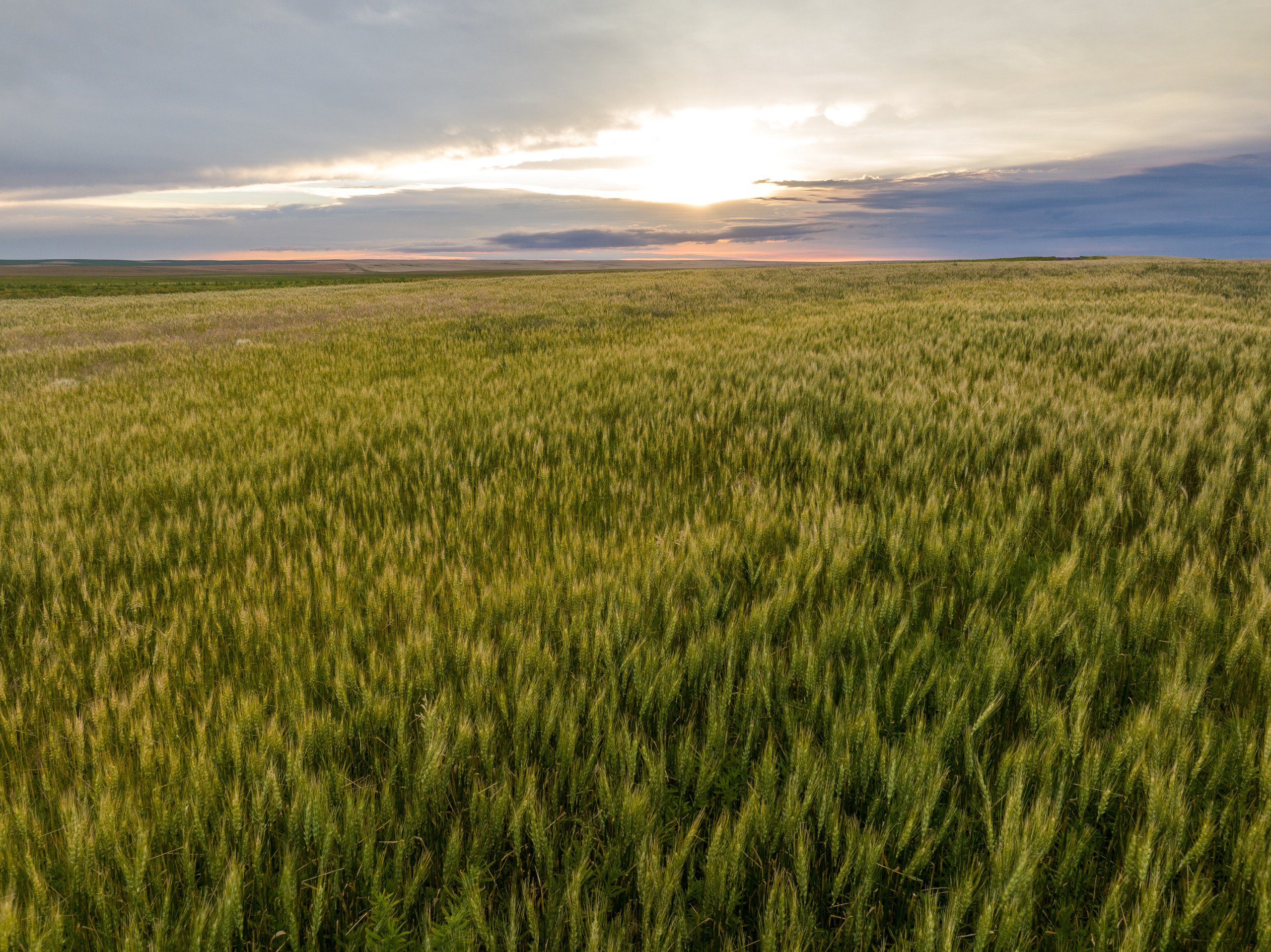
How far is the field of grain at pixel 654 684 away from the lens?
1.11 metres

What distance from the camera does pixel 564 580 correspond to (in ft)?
7.64

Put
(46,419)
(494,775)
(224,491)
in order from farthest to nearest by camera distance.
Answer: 1. (46,419)
2. (224,491)
3. (494,775)

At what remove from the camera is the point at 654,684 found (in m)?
1.63

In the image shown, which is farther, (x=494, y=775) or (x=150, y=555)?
(x=150, y=555)

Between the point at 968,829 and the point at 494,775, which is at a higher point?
the point at 494,775

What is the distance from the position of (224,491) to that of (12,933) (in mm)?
3018

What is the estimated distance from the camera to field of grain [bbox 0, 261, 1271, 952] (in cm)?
111

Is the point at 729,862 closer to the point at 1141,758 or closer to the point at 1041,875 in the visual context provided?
the point at 1041,875

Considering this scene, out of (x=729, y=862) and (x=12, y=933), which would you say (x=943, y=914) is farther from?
(x=12, y=933)

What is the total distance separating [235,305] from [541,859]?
24828 millimetres

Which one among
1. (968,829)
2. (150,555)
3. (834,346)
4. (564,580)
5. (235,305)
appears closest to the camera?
(968,829)

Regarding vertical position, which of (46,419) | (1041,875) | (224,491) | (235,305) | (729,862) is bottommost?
(1041,875)

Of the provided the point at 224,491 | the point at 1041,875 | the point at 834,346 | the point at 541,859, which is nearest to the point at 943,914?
the point at 1041,875

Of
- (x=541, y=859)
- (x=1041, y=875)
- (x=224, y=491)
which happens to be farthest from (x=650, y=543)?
(x=224, y=491)
